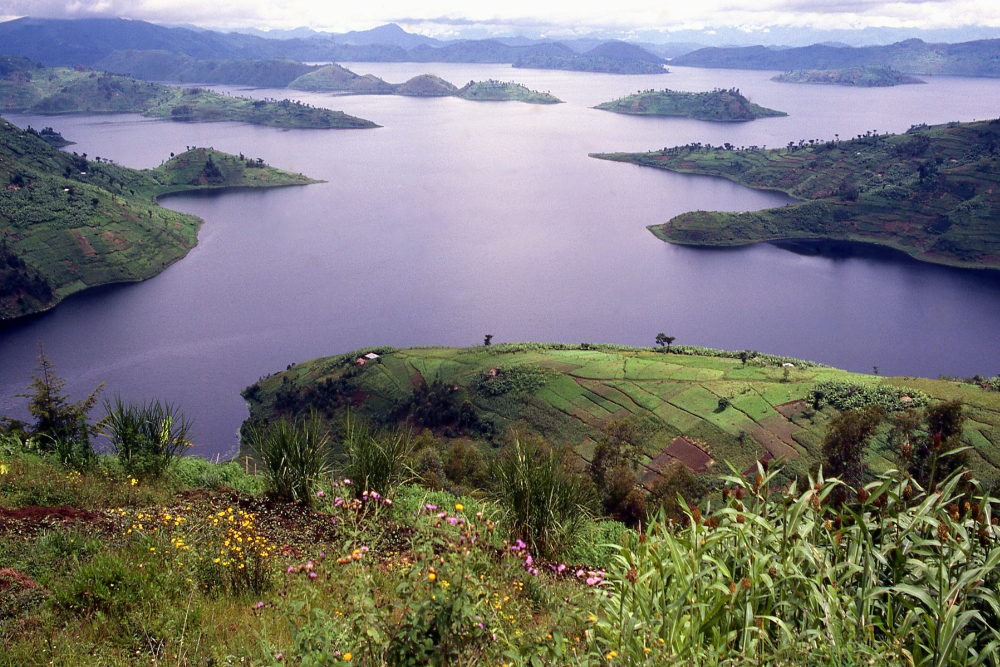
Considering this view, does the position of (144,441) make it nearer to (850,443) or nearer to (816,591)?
(816,591)

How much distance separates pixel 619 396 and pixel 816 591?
3581 centimetres

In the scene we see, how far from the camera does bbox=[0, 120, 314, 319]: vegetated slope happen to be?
7106 cm

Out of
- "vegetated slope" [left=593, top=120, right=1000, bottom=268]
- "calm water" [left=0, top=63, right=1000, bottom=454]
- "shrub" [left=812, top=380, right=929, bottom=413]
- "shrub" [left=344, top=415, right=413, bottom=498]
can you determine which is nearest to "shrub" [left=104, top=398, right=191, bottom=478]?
"shrub" [left=344, top=415, right=413, bottom=498]

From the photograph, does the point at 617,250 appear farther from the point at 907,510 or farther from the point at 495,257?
the point at 907,510

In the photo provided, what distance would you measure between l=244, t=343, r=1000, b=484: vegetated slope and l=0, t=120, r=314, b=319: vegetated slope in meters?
36.3

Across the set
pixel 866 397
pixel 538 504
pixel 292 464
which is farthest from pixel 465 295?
pixel 538 504

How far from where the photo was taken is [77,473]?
9.30 m

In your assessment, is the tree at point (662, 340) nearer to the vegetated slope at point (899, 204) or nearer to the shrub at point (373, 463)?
the vegetated slope at point (899, 204)

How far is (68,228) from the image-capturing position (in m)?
81.0

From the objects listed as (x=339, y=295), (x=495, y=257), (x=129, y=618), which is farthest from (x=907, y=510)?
(x=495, y=257)

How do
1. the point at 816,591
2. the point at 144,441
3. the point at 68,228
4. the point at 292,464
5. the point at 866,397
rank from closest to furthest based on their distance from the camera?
the point at 816,591, the point at 292,464, the point at 144,441, the point at 866,397, the point at 68,228

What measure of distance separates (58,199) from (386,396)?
2600 inches

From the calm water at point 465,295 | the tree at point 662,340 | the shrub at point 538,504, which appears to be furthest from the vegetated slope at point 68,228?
the shrub at point 538,504

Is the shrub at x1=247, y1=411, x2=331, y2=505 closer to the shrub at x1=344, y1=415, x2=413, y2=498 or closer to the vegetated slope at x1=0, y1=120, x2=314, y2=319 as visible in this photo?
the shrub at x1=344, y1=415, x2=413, y2=498
